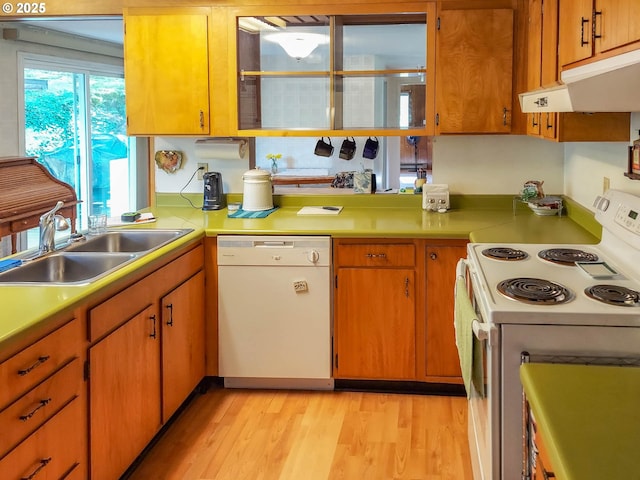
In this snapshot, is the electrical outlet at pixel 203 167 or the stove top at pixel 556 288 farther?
the electrical outlet at pixel 203 167

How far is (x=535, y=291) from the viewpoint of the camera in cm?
209

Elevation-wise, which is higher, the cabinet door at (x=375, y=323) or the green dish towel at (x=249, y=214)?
the green dish towel at (x=249, y=214)

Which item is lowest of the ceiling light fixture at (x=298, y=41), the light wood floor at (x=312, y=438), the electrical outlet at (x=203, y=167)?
the light wood floor at (x=312, y=438)

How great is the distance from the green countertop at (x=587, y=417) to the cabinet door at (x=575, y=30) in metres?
1.17

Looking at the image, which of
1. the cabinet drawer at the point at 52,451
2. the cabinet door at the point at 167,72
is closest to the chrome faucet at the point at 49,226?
the cabinet drawer at the point at 52,451

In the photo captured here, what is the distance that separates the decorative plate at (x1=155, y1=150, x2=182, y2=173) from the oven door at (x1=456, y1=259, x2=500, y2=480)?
2.29 m

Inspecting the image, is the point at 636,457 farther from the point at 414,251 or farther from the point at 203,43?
the point at 203,43

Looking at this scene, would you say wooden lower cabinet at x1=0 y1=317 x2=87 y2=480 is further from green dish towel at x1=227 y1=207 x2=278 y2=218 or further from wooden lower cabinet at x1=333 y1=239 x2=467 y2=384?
green dish towel at x1=227 y1=207 x2=278 y2=218

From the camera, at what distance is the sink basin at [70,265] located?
2688 mm

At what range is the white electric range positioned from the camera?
1.89 meters

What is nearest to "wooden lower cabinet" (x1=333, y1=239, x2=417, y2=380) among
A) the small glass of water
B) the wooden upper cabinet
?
the small glass of water

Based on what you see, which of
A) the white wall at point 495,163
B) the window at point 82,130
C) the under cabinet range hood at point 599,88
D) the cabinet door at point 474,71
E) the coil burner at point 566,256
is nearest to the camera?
the under cabinet range hood at point 599,88

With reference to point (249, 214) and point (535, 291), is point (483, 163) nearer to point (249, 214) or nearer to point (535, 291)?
point (249, 214)

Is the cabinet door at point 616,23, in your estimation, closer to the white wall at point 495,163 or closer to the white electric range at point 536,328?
the white electric range at point 536,328
